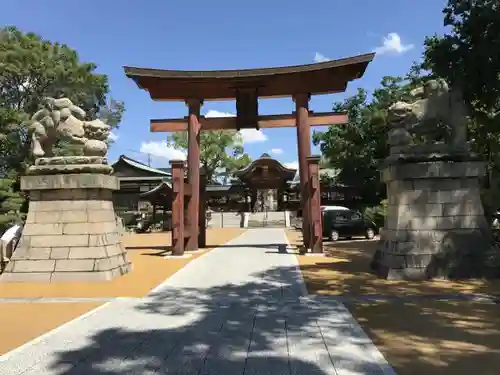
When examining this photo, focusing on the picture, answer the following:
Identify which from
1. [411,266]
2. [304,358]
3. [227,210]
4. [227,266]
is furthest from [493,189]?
[227,210]

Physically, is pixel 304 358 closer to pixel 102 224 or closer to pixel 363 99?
pixel 102 224

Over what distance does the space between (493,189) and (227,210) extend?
108 feet

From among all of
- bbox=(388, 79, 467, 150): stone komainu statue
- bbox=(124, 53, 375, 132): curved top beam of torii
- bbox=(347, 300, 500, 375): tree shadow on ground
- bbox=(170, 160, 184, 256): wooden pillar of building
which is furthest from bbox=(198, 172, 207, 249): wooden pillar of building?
bbox=(347, 300, 500, 375): tree shadow on ground

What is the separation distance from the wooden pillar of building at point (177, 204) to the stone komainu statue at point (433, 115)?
6343 mm

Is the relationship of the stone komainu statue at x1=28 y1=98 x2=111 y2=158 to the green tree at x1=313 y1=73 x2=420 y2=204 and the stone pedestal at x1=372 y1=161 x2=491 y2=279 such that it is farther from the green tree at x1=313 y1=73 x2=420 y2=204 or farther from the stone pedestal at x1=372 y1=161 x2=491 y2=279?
the green tree at x1=313 y1=73 x2=420 y2=204

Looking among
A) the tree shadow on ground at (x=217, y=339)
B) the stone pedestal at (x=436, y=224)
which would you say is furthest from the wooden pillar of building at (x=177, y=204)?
the stone pedestal at (x=436, y=224)

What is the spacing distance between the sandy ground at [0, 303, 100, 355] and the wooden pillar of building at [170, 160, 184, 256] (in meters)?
6.14

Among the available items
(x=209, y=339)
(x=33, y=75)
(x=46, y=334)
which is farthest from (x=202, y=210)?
(x=33, y=75)

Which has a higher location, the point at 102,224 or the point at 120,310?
the point at 102,224

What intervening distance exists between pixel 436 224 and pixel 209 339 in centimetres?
542

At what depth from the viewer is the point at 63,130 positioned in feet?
29.3

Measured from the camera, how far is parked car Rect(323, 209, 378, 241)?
18672mm

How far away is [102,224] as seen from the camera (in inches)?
337

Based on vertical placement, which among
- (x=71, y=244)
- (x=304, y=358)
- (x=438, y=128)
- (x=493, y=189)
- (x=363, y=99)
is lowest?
(x=304, y=358)
